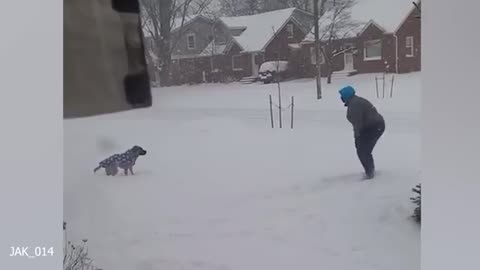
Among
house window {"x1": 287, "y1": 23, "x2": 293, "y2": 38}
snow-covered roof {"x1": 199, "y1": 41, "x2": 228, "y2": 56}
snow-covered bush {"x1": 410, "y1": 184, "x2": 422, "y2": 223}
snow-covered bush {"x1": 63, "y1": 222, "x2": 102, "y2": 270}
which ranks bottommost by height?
snow-covered bush {"x1": 63, "y1": 222, "x2": 102, "y2": 270}

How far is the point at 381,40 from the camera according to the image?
1710mm

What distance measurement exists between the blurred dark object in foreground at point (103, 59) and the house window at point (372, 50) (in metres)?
0.68

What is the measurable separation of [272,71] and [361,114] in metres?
0.31

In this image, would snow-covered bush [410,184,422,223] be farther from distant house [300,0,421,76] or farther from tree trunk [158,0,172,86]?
tree trunk [158,0,172,86]

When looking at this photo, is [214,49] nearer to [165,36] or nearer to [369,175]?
[165,36]

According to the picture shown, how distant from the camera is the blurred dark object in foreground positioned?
1.70 meters

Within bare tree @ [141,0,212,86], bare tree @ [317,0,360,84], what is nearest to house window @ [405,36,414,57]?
bare tree @ [317,0,360,84]

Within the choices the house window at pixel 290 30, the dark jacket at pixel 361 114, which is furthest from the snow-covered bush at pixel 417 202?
the house window at pixel 290 30

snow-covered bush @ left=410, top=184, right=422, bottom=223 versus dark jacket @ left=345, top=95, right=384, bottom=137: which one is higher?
dark jacket @ left=345, top=95, right=384, bottom=137

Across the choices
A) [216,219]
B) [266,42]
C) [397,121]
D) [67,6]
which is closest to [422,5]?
[397,121]

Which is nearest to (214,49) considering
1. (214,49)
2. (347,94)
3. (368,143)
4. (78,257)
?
(214,49)

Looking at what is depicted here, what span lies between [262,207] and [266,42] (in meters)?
0.51

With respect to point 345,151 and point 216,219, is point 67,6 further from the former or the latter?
point 345,151

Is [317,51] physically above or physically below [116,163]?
above
